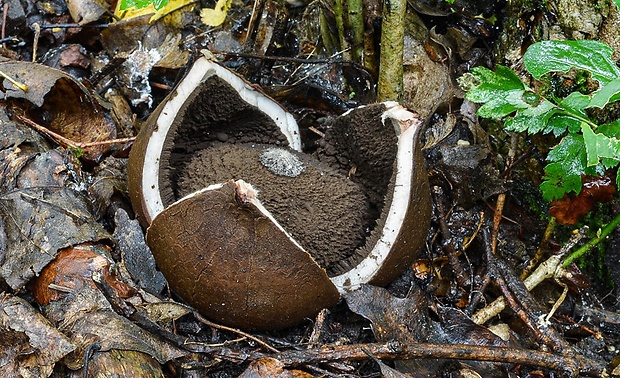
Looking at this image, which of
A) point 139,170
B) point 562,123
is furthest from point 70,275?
point 562,123

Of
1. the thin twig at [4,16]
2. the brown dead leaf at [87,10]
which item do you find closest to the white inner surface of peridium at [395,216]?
the brown dead leaf at [87,10]

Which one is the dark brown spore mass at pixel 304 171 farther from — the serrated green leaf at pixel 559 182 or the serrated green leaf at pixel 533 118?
the serrated green leaf at pixel 559 182

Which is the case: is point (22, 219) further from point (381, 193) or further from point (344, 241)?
point (381, 193)

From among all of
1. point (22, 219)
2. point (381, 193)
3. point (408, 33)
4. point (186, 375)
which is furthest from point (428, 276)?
point (22, 219)

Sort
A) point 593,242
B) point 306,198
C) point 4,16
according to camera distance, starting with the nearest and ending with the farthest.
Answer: point 306,198
point 593,242
point 4,16

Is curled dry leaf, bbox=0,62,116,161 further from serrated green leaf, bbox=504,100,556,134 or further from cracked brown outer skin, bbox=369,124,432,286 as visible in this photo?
serrated green leaf, bbox=504,100,556,134

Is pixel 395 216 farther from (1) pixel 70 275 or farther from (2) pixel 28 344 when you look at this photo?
(2) pixel 28 344
